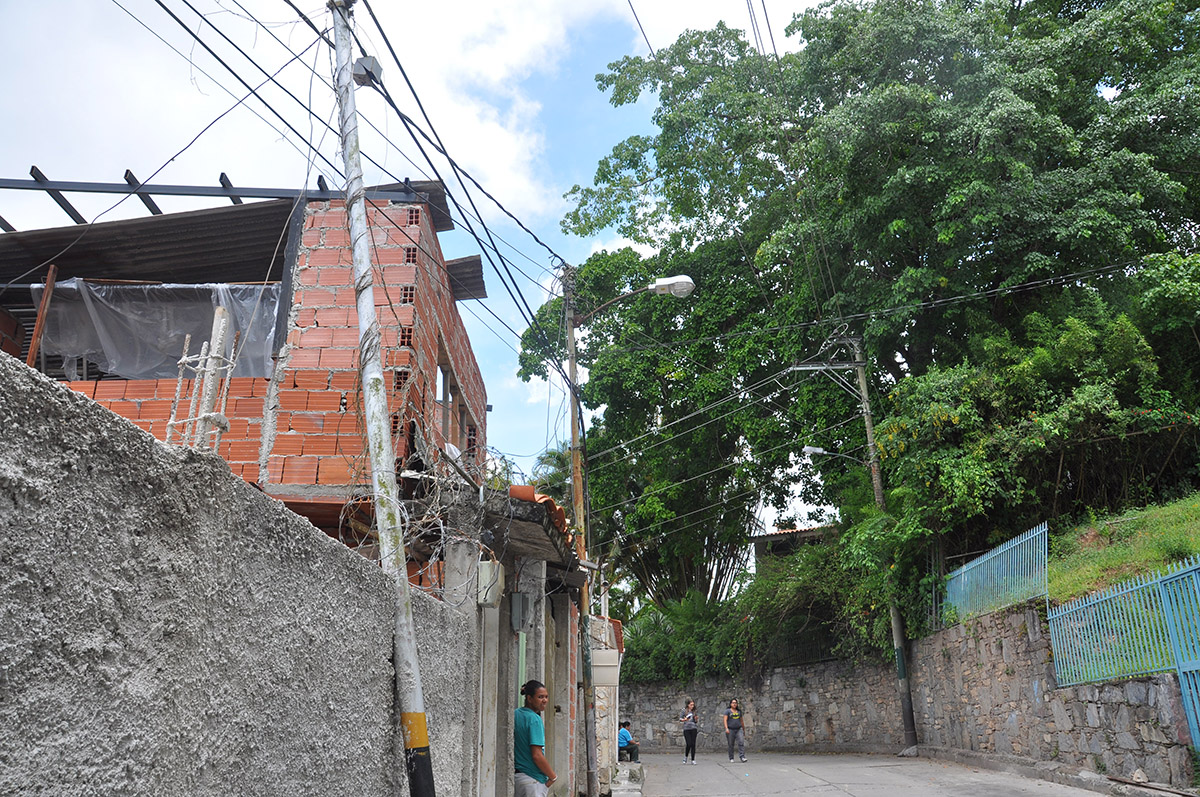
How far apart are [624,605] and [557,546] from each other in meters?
25.7

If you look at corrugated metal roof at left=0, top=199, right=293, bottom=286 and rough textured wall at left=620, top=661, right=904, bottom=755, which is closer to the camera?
corrugated metal roof at left=0, top=199, right=293, bottom=286

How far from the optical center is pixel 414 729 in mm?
4188

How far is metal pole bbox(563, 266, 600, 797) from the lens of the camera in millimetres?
11258

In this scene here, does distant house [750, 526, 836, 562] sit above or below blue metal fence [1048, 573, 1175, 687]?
above

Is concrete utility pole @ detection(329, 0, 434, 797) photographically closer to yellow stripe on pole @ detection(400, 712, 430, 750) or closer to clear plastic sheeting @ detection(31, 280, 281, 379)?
yellow stripe on pole @ detection(400, 712, 430, 750)

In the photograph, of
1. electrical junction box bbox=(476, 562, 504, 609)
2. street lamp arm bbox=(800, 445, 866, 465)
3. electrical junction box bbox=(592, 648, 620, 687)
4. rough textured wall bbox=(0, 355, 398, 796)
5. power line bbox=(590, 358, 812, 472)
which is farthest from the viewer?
power line bbox=(590, 358, 812, 472)

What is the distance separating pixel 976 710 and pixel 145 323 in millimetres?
14536

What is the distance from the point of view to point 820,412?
2242 cm

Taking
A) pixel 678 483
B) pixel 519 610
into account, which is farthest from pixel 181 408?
pixel 678 483

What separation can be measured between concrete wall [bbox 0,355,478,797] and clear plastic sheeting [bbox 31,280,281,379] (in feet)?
24.3

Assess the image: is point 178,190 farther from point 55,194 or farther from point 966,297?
point 966,297

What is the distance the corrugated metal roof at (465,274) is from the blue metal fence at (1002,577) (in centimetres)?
907

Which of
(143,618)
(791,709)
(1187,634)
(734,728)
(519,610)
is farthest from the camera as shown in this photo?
(791,709)

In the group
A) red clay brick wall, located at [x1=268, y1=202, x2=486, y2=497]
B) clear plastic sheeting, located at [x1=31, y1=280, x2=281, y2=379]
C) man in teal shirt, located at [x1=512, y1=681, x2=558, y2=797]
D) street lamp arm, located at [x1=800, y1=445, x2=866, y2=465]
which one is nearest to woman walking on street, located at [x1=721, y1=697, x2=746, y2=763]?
street lamp arm, located at [x1=800, y1=445, x2=866, y2=465]
